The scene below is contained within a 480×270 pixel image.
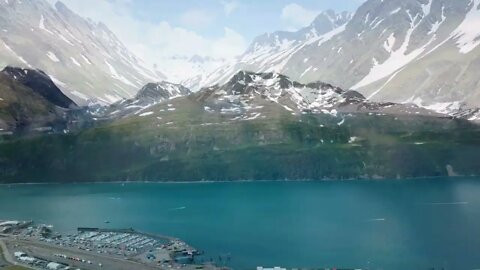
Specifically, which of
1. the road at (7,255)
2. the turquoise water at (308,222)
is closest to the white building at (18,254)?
the road at (7,255)

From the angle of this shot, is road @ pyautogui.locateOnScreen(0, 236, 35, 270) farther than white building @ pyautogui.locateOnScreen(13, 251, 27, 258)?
No

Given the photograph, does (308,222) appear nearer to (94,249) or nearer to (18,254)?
A: (94,249)

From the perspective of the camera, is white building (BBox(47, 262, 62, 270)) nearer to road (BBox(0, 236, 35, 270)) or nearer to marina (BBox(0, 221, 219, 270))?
marina (BBox(0, 221, 219, 270))

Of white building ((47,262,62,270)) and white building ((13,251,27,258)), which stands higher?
white building ((13,251,27,258))

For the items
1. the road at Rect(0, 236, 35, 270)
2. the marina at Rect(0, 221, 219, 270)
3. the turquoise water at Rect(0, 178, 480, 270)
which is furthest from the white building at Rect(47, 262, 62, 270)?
the turquoise water at Rect(0, 178, 480, 270)

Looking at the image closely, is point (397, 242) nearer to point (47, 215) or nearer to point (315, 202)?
point (315, 202)

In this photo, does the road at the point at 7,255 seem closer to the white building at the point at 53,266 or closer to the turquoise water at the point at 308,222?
the white building at the point at 53,266

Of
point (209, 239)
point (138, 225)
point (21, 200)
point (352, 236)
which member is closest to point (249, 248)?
point (209, 239)

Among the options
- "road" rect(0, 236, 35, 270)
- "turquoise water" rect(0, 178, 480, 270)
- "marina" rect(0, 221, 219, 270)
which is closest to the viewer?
"marina" rect(0, 221, 219, 270)

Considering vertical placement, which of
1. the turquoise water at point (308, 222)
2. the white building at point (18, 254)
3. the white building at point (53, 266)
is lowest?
the white building at point (53, 266)
